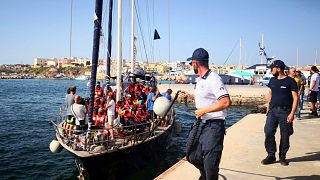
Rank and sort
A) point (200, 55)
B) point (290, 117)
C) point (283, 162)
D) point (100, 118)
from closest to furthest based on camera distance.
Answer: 1. point (200, 55)
2. point (290, 117)
3. point (283, 162)
4. point (100, 118)

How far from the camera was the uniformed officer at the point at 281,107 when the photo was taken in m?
6.93

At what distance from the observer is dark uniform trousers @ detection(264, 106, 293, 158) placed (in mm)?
6973

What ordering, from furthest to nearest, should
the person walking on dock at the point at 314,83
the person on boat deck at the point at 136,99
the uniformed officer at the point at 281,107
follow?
1. the person on boat deck at the point at 136,99
2. the person walking on dock at the point at 314,83
3. the uniformed officer at the point at 281,107

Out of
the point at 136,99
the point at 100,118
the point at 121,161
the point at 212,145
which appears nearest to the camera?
the point at 212,145

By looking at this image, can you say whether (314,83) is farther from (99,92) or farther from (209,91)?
(209,91)

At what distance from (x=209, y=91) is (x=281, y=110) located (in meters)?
3.31

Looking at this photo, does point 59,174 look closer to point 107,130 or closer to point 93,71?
point 107,130

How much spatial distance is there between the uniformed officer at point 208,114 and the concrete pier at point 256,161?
2.08m

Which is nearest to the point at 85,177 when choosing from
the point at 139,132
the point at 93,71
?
the point at 139,132

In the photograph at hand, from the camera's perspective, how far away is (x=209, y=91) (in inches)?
174

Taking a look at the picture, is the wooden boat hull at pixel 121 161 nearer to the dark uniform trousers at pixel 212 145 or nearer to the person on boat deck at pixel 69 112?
the person on boat deck at pixel 69 112

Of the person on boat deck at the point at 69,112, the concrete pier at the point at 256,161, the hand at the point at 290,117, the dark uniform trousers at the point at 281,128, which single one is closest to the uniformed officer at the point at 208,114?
the concrete pier at the point at 256,161

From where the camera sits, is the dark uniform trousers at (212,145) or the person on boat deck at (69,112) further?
the person on boat deck at (69,112)

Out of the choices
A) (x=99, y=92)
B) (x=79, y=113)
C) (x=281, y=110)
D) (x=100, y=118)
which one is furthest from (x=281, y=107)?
(x=99, y=92)
